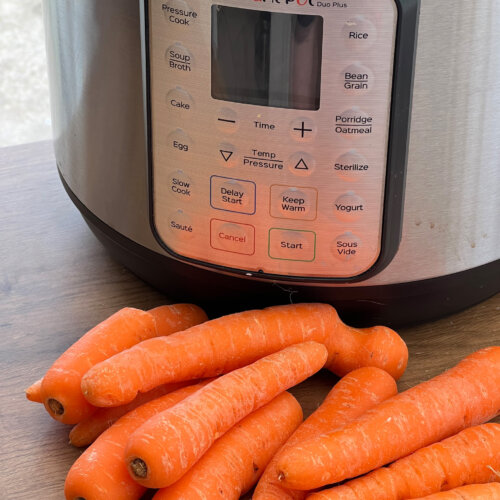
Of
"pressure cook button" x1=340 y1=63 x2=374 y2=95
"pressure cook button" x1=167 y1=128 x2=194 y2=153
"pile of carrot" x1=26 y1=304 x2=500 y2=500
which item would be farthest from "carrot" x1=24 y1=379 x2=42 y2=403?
"pressure cook button" x1=340 y1=63 x2=374 y2=95

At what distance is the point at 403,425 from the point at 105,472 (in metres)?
0.23

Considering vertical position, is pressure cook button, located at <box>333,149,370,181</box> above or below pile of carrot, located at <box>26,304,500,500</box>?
above

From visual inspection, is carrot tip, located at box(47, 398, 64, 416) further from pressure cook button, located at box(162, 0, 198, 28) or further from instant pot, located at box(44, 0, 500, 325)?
pressure cook button, located at box(162, 0, 198, 28)

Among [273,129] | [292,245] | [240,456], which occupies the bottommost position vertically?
[240,456]

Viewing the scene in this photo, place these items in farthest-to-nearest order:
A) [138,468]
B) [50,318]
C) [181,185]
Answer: [50,318] < [181,185] < [138,468]

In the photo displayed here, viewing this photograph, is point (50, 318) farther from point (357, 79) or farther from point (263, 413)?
point (357, 79)

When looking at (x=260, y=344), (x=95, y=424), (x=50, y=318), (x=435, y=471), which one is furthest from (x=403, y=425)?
(x=50, y=318)

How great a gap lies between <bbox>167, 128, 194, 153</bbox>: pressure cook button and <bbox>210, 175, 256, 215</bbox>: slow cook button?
0.11ft

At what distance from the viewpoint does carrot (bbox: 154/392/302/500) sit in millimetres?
674

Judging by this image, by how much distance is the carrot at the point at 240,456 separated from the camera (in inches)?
26.5

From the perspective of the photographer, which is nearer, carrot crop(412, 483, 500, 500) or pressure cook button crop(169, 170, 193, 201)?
carrot crop(412, 483, 500, 500)

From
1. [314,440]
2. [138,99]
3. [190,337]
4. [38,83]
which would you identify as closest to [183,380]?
[190,337]

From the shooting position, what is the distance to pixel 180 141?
2.46 feet

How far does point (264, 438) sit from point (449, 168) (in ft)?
0.86
